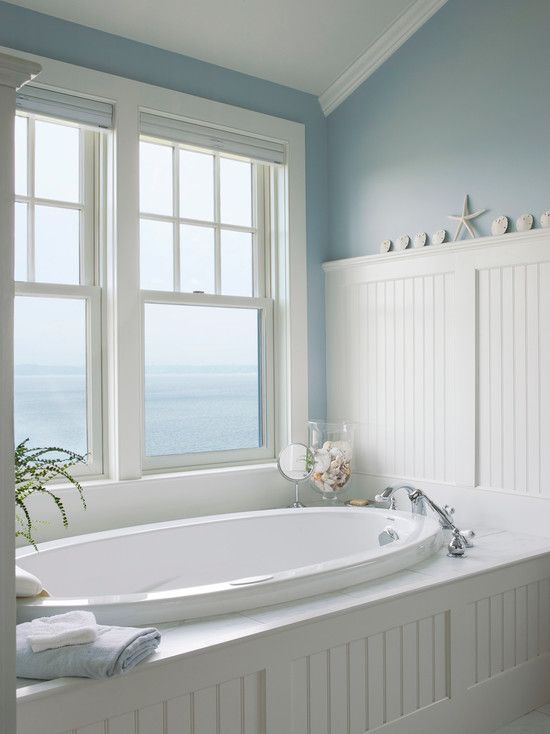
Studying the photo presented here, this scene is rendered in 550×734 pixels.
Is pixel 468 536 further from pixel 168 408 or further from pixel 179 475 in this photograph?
pixel 168 408

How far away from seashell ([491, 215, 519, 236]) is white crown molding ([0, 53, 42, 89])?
2.40 metres

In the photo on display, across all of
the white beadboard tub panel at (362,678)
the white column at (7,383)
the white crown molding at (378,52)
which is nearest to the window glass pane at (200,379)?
the white crown molding at (378,52)

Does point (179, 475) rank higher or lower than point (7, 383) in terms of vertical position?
lower

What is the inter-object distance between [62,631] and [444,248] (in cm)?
238

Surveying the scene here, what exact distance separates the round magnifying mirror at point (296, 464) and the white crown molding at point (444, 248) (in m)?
0.98

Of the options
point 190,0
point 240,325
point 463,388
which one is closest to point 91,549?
point 240,325

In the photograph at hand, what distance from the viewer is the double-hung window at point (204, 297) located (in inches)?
138

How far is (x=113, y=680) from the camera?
175 centimetres

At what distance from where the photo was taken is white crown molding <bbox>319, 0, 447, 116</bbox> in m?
3.54

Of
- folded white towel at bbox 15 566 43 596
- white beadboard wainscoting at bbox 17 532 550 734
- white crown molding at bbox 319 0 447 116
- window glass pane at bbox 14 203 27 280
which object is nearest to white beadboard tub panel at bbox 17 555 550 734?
white beadboard wainscoting at bbox 17 532 550 734

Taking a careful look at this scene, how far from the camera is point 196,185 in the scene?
3.67 metres

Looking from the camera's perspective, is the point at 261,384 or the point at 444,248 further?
the point at 261,384

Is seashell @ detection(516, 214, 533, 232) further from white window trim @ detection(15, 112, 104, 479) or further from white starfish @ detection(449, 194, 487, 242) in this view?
white window trim @ detection(15, 112, 104, 479)


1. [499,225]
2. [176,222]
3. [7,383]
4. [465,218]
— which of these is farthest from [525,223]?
[7,383]
